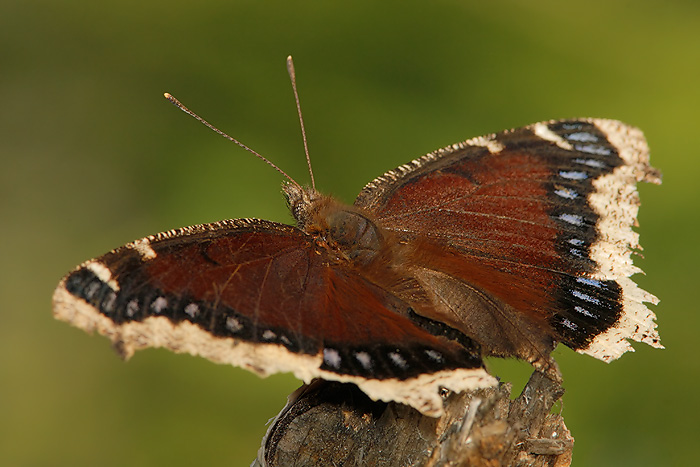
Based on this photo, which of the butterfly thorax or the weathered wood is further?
the butterfly thorax

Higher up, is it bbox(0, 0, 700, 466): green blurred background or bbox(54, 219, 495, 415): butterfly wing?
bbox(0, 0, 700, 466): green blurred background

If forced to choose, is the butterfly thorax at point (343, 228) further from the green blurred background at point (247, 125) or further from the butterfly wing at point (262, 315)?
the green blurred background at point (247, 125)

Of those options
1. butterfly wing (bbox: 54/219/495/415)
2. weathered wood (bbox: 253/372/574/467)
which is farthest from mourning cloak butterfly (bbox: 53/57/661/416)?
weathered wood (bbox: 253/372/574/467)

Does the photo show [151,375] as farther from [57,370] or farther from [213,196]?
[213,196]

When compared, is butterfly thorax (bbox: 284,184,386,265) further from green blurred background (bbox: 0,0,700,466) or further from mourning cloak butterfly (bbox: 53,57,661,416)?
green blurred background (bbox: 0,0,700,466)

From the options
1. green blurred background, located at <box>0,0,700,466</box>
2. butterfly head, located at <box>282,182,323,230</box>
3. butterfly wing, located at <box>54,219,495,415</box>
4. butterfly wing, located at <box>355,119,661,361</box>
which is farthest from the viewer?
green blurred background, located at <box>0,0,700,466</box>

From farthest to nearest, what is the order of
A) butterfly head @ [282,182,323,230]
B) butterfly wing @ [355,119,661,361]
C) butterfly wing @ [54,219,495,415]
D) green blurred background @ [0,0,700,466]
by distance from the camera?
green blurred background @ [0,0,700,466] → butterfly head @ [282,182,323,230] → butterfly wing @ [355,119,661,361] → butterfly wing @ [54,219,495,415]
